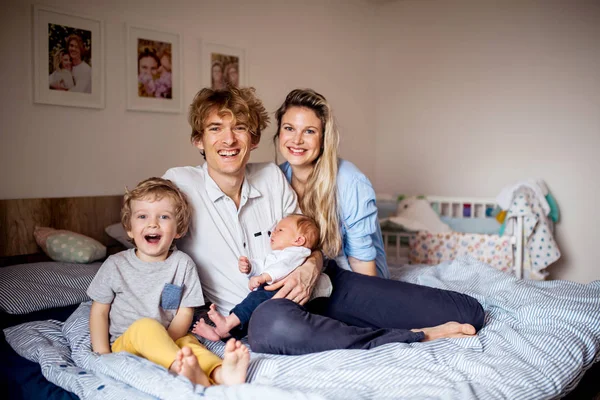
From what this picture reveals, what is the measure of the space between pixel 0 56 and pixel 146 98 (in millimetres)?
796

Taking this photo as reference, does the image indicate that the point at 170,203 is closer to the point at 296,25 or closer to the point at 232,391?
the point at 232,391

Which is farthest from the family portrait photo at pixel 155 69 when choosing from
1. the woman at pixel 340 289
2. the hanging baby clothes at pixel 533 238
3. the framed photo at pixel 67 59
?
the hanging baby clothes at pixel 533 238

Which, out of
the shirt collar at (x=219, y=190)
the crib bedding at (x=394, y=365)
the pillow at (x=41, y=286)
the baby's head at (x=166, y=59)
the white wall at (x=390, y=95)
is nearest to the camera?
the crib bedding at (x=394, y=365)

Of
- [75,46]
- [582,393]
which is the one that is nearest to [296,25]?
[75,46]

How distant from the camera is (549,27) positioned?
3.92m

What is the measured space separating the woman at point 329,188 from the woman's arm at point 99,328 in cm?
86

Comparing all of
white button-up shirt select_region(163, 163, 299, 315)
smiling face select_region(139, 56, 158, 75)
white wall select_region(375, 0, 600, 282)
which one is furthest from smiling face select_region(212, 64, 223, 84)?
white wall select_region(375, 0, 600, 282)

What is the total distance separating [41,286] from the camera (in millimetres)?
2141

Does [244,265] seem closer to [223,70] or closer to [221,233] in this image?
[221,233]

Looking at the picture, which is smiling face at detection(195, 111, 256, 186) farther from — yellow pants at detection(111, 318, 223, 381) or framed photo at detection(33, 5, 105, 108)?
framed photo at detection(33, 5, 105, 108)

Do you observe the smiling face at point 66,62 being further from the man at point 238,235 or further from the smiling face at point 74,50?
the man at point 238,235

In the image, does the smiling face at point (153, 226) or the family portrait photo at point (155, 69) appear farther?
the family portrait photo at point (155, 69)

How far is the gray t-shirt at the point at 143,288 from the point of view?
61.2 inches

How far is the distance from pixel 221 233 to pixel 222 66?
6.81ft
